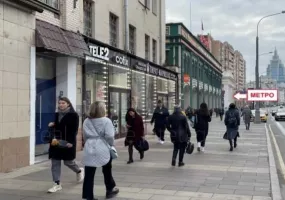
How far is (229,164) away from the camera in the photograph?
38.3 feet

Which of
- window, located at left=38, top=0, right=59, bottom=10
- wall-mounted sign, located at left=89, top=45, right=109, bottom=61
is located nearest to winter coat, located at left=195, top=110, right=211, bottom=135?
wall-mounted sign, located at left=89, top=45, right=109, bottom=61

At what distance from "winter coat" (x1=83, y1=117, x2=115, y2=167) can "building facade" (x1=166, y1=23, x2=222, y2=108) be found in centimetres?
2273

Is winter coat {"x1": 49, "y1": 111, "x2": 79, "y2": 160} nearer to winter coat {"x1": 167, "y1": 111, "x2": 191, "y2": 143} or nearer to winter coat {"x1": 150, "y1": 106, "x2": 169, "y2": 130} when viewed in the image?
winter coat {"x1": 167, "y1": 111, "x2": 191, "y2": 143}

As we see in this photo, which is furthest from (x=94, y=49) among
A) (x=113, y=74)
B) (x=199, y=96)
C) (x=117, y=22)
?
(x=199, y=96)

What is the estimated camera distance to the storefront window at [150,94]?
77.4 ft

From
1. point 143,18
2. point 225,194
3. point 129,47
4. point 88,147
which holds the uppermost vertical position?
point 143,18

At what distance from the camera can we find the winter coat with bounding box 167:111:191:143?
1109 centimetres

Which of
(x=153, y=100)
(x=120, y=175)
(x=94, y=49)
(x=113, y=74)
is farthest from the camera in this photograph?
(x=153, y=100)

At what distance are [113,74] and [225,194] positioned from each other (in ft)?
36.4

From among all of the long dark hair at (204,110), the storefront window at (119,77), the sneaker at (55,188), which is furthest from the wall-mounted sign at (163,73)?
the sneaker at (55,188)

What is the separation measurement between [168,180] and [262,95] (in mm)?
35289

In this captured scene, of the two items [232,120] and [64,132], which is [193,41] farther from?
[64,132]

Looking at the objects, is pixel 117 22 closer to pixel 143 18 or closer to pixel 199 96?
pixel 143 18

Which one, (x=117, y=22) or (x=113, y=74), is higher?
(x=117, y=22)
